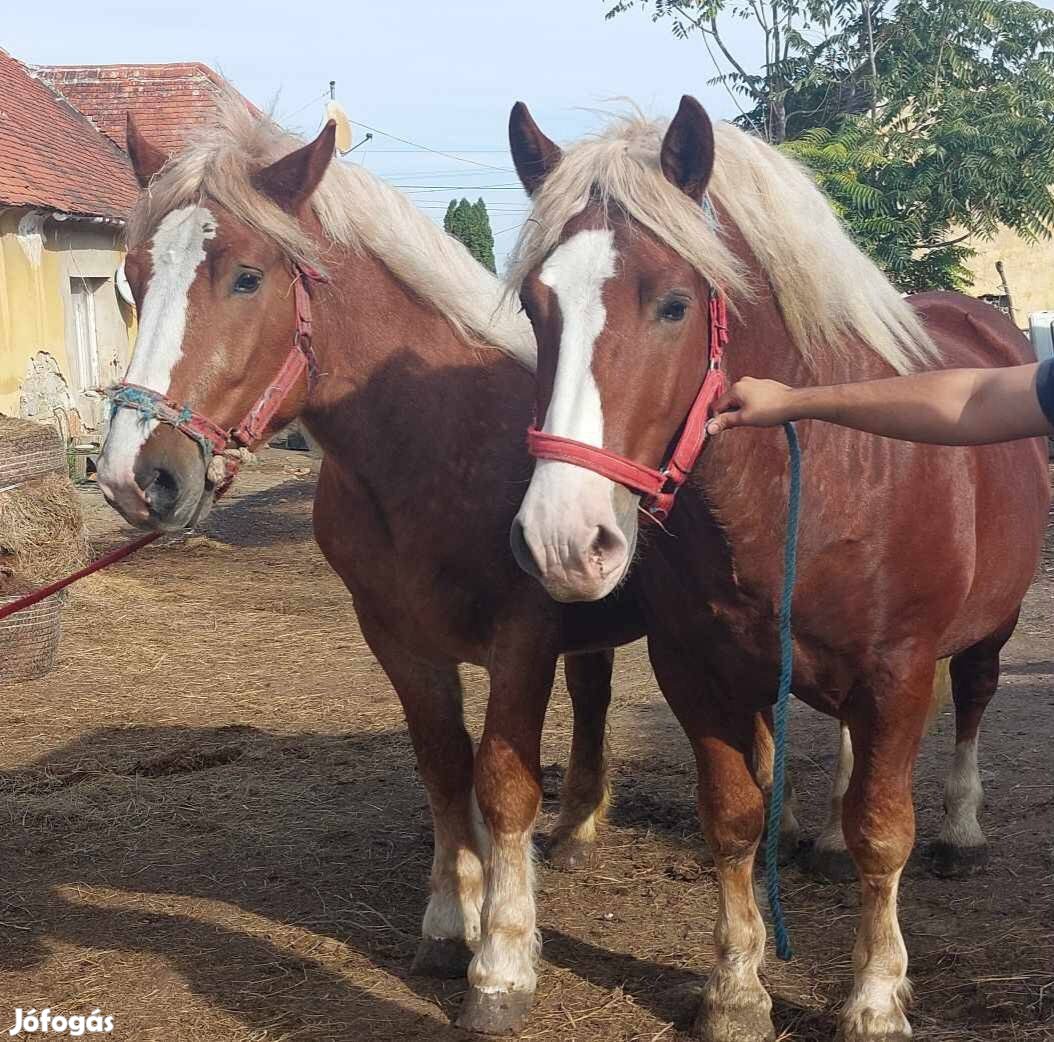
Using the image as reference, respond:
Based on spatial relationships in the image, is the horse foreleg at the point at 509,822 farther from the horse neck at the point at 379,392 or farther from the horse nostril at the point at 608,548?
the horse nostril at the point at 608,548

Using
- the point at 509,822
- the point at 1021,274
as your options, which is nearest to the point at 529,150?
the point at 509,822

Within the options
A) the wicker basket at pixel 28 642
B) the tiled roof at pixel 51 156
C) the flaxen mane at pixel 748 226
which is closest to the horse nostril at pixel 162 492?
the flaxen mane at pixel 748 226

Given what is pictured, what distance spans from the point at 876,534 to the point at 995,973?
128cm

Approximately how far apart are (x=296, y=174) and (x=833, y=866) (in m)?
2.53

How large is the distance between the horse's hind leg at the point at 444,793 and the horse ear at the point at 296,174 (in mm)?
1092

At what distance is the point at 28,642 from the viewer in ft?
21.2

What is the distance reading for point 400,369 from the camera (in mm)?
3051

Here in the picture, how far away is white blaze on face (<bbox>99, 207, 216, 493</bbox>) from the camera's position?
8.52 ft

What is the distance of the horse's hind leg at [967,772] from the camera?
3.70m

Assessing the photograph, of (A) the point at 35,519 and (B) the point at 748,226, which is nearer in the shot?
(B) the point at 748,226

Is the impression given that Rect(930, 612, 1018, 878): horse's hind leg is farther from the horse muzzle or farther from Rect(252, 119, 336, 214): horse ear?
Rect(252, 119, 336, 214): horse ear

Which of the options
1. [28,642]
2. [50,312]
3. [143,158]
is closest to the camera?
[143,158]

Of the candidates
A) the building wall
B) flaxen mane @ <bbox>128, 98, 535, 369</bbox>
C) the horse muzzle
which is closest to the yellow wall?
flaxen mane @ <bbox>128, 98, 535, 369</bbox>

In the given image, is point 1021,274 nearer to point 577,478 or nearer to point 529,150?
point 529,150
